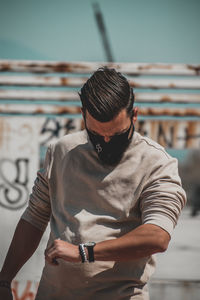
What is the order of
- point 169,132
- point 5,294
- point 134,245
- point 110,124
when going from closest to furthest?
point 134,245 < point 110,124 < point 5,294 < point 169,132

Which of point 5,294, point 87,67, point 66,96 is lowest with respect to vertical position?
point 66,96

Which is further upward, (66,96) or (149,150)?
(149,150)

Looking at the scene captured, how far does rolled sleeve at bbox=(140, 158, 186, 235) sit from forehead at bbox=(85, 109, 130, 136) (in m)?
0.18

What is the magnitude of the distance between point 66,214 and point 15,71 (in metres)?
3.20

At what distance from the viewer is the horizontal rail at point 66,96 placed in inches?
199

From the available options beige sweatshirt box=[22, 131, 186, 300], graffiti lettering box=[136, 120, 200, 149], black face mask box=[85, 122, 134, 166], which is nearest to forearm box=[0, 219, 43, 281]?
beige sweatshirt box=[22, 131, 186, 300]

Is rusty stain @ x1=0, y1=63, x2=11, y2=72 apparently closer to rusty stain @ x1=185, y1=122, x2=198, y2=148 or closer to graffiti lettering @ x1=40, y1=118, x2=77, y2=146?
graffiti lettering @ x1=40, y1=118, x2=77, y2=146

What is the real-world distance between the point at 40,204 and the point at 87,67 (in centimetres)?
299

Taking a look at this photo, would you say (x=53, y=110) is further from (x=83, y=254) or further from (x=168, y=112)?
(x=83, y=254)

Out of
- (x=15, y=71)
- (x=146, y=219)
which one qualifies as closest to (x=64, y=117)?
(x=15, y=71)

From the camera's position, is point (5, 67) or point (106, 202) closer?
point (106, 202)

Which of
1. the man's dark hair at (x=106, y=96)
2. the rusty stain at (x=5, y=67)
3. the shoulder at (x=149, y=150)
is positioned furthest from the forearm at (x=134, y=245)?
the rusty stain at (x=5, y=67)

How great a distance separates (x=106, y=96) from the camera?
190cm

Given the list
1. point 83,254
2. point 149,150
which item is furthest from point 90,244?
point 149,150
